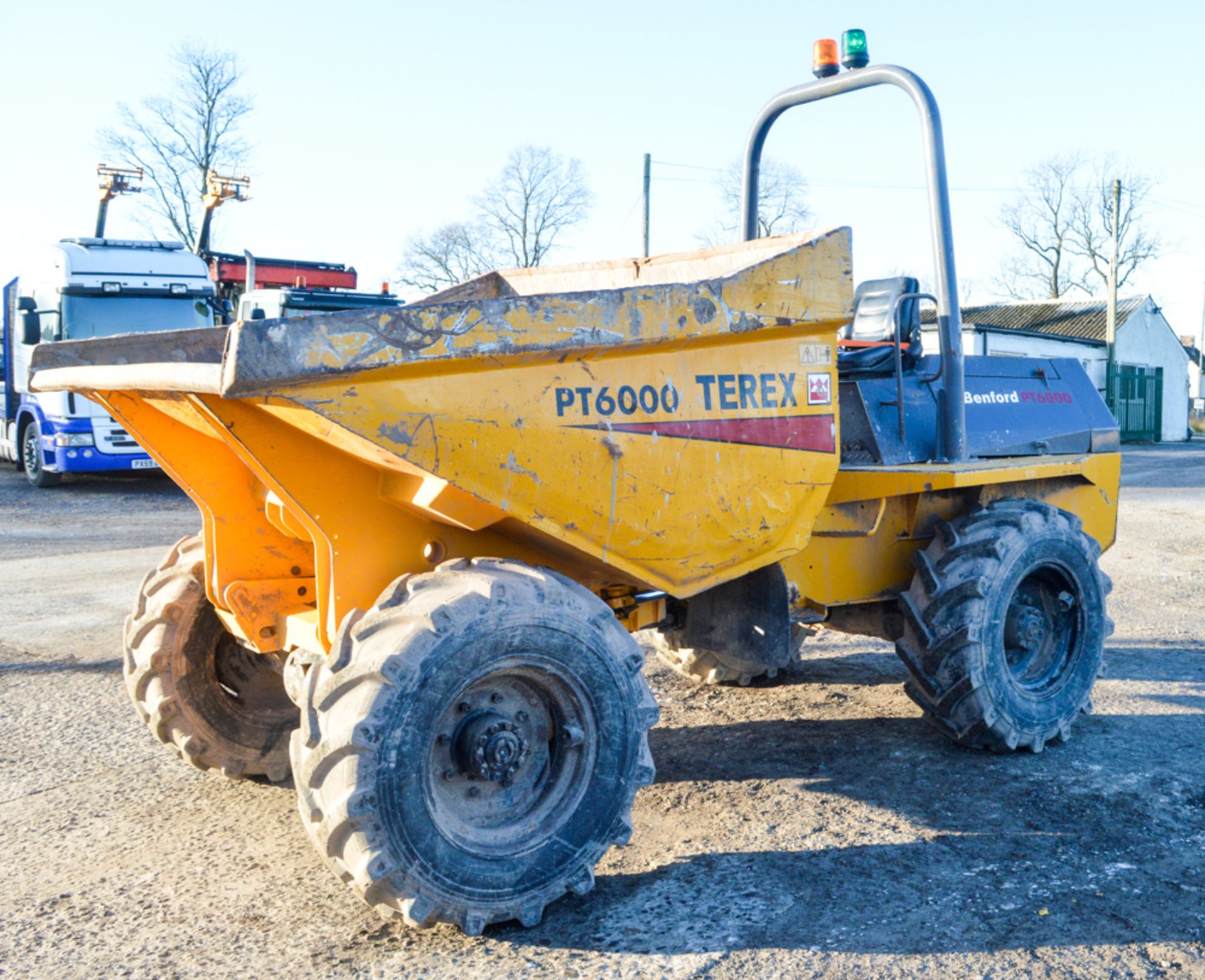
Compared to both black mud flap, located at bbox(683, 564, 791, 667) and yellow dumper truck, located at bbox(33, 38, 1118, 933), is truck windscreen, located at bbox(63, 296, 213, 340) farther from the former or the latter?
black mud flap, located at bbox(683, 564, 791, 667)

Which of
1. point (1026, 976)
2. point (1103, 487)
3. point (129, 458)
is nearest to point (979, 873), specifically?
point (1026, 976)

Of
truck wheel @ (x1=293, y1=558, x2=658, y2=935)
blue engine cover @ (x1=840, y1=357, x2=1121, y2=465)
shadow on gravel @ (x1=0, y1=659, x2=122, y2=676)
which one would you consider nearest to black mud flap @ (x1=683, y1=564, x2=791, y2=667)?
blue engine cover @ (x1=840, y1=357, x2=1121, y2=465)

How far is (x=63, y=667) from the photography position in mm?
6215

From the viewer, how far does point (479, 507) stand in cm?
337

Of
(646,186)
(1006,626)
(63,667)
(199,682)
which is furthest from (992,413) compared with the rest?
(646,186)

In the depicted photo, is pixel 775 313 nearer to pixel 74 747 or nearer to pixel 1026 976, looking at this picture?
pixel 1026 976

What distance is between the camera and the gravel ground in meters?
3.15

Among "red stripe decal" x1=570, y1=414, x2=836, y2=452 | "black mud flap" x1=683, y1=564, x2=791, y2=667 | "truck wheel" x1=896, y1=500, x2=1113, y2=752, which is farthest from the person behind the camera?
"truck wheel" x1=896, y1=500, x2=1113, y2=752

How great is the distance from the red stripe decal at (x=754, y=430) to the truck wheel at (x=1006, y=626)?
1.00 meters

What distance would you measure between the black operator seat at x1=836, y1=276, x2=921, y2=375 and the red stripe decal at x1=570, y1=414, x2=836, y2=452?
943 millimetres

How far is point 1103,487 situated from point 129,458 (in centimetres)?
1203

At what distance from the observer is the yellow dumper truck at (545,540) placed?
312 centimetres

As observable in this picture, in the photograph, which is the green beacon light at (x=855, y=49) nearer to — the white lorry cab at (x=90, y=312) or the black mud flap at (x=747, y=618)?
the black mud flap at (x=747, y=618)

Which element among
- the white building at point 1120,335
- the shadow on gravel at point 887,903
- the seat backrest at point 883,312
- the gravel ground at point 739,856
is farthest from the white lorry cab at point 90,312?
the white building at point 1120,335
